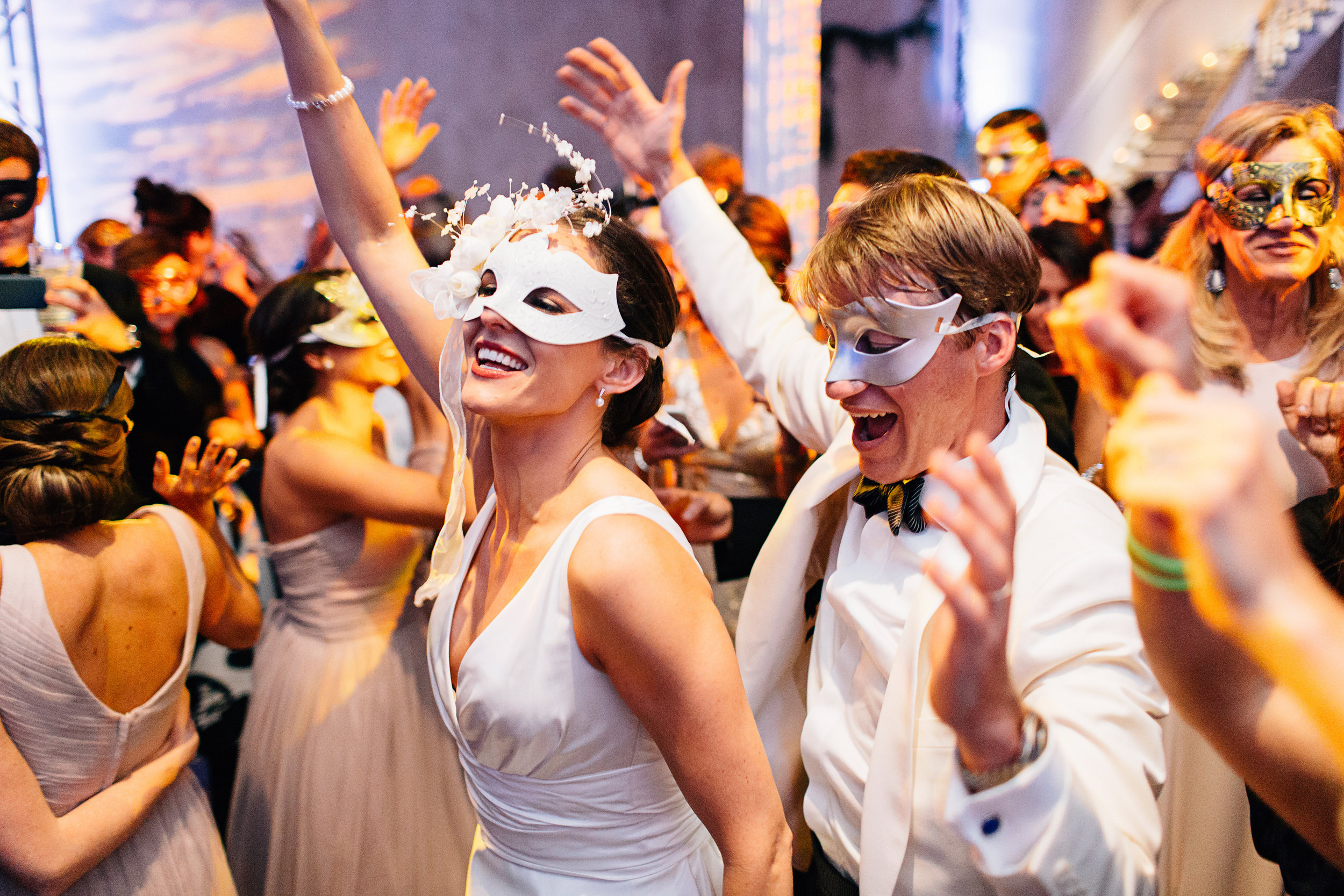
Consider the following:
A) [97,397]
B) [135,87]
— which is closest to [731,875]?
[97,397]

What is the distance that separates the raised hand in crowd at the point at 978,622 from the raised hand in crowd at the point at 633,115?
1511mm

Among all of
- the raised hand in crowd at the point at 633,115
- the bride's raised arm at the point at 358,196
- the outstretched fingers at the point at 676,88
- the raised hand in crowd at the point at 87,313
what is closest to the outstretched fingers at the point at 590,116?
the raised hand in crowd at the point at 633,115

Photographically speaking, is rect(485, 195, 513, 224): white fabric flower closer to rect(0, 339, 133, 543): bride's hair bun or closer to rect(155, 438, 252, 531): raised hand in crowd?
rect(0, 339, 133, 543): bride's hair bun

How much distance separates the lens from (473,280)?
1535mm

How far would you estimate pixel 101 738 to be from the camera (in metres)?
1.71

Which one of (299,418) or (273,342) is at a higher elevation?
(273,342)

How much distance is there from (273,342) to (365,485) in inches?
23.9

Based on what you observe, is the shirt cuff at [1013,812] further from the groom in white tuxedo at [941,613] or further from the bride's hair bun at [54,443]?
the bride's hair bun at [54,443]

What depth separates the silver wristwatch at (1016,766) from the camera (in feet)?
3.06

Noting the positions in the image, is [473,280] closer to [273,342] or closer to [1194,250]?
[273,342]

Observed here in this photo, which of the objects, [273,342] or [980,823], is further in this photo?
[273,342]

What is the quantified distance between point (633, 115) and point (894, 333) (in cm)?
111

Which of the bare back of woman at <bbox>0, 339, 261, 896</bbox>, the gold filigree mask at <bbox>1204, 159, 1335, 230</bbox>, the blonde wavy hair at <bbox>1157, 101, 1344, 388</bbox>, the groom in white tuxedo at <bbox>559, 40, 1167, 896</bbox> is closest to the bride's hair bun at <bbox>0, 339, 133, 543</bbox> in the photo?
the bare back of woman at <bbox>0, 339, 261, 896</bbox>

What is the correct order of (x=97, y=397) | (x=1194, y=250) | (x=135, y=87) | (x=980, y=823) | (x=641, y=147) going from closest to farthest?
(x=980, y=823)
(x=97, y=397)
(x=641, y=147)
(x=1194, y=250)
(x=135, y=87)
